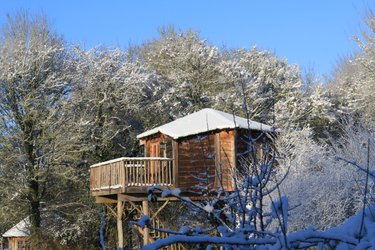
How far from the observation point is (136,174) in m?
18.5

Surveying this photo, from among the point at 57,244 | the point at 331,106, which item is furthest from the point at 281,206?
the point at 331,106

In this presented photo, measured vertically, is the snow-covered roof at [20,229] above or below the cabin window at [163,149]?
below

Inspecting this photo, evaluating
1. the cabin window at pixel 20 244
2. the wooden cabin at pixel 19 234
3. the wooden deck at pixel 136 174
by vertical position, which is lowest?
the cabin window at pixel 20 244

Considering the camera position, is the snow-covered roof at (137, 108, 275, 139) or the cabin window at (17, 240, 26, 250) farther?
the cabin window at (17, 240, 26, 250)

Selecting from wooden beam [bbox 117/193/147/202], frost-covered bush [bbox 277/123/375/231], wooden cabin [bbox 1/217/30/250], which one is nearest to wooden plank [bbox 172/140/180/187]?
wooden beam [bbox 117/193/147/202]

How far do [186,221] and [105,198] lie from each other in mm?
4249

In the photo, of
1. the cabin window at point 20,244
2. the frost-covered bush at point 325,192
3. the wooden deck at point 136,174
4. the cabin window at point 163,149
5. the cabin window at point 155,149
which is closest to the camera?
the frost-covered bush at point 325,192

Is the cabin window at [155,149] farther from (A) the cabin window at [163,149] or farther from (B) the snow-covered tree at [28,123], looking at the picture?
(B) the snow-covered tree at [28,123]

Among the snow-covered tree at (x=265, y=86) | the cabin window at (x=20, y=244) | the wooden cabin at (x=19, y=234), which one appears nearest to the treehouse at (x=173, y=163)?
the wooden cabin at (x=19, y=234)

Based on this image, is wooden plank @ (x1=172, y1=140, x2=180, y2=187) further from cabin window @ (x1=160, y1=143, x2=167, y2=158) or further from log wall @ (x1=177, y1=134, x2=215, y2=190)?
cabin window @ (x1=160, y1=143, x2=167, y2=158)

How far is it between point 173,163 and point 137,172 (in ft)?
4.51

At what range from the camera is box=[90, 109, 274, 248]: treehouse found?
18.5m

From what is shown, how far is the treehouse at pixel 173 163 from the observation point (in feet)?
60.6

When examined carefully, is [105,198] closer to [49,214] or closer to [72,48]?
[49,214]
